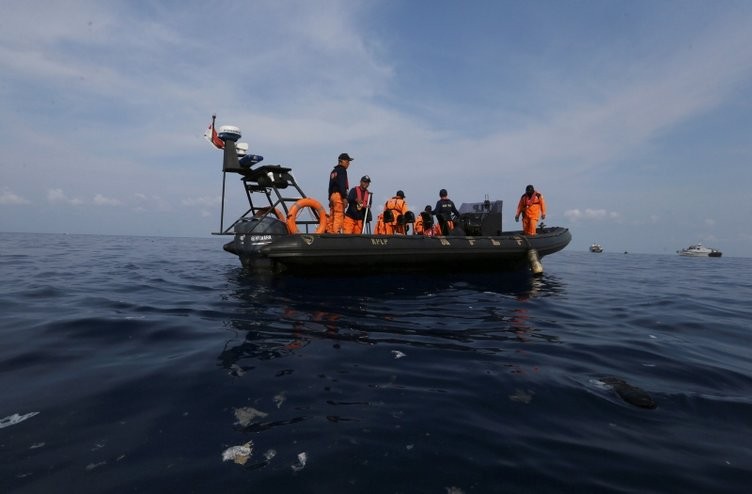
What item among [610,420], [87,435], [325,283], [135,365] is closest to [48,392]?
[135,365]

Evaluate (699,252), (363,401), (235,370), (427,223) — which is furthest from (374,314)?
(699,252)

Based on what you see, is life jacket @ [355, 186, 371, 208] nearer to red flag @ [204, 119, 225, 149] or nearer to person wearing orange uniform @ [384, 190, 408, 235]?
person wearing orange uniform @ [384, 190, 408, 235]

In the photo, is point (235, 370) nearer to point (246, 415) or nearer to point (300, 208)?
point (246, 415)

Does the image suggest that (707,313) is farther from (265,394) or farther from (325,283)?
(265,394)

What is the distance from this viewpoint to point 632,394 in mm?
3066

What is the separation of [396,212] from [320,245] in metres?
3.84

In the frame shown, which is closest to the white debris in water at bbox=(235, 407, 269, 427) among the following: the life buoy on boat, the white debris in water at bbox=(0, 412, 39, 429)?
the white debris in water at bbox=(0, 412, 39, 429)

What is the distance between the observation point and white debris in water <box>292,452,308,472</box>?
2.05 metres

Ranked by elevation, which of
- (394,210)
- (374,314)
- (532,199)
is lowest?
(374,314)

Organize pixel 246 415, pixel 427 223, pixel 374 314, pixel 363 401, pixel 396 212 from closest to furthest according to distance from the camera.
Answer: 1. pixel 246 415
2. pixel 363 401
3. pixel 374 314
4. pixel 396 212
5. pixel 427 223

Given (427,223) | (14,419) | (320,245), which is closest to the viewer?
(14,419)

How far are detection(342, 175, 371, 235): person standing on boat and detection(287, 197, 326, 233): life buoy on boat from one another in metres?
0.57

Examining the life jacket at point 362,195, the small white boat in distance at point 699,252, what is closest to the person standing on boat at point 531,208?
the life jacket at point 362,195

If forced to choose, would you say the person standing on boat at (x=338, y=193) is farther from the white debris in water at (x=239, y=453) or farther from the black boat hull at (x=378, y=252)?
the white debris in water at (x=239, y=453)
